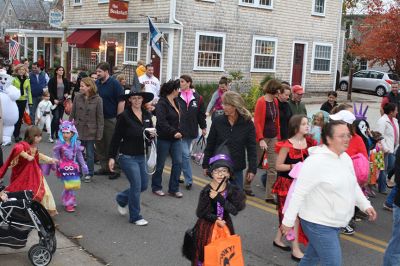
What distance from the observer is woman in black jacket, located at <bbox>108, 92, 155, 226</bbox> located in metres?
6.50

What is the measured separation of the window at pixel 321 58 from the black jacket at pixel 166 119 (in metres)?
18.7

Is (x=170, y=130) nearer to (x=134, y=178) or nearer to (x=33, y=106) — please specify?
(x=134, y=178)

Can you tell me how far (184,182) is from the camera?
353 inches

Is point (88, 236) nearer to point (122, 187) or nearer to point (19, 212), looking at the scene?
point (19, 212)

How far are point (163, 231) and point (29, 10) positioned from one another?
56170mm

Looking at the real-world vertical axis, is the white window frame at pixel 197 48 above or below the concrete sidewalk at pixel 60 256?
above

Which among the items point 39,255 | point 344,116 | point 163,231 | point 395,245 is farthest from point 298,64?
point 39,255

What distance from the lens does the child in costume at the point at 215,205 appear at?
434 centimetres

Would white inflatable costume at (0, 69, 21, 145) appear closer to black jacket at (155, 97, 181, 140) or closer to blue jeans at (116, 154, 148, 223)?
black jacket at (155, 97, 181, 140)

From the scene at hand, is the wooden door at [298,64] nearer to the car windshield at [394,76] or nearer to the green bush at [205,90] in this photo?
the car windshield at [394,76]

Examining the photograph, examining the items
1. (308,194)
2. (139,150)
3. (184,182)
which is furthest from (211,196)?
(184,182)

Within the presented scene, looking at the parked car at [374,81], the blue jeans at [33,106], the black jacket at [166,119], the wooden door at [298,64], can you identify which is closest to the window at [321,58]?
the wooden door at [298,64]

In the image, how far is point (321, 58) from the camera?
26.0 meters

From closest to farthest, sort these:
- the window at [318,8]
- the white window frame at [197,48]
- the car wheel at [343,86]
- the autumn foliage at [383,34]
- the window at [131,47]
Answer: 1. the white window frame at [197,48]
2. the window at [131,47]
3. the window at [318,8]
4. the autumn foliage at [383,34]
5. the car wheel at [343,86]
